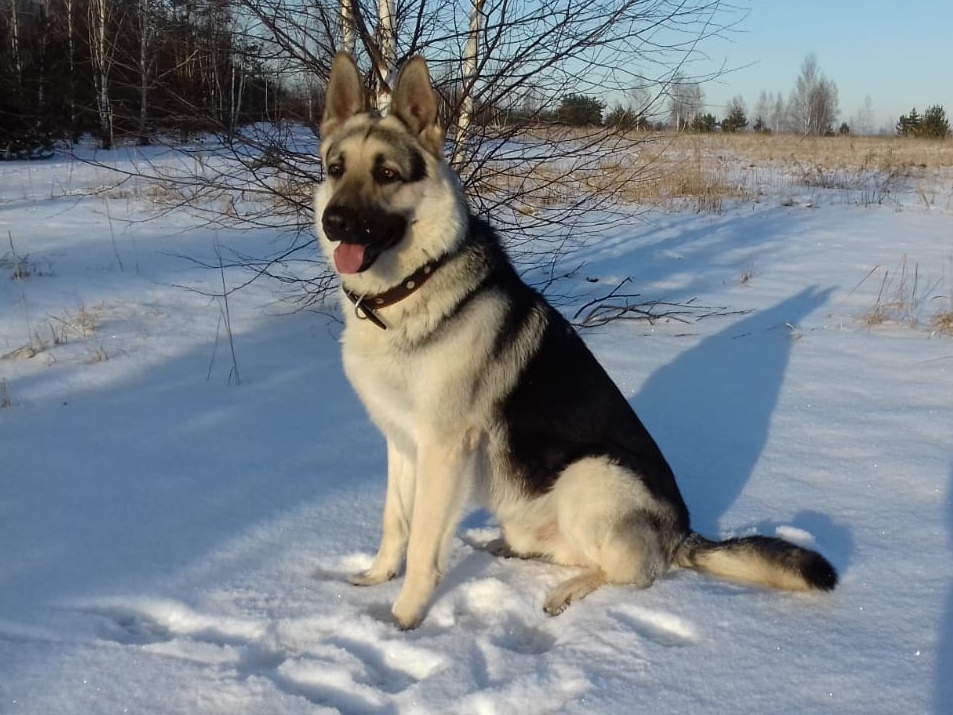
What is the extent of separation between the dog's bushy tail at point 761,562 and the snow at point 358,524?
0.22 feet

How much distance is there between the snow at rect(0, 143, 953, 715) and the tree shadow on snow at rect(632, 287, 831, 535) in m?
0.02

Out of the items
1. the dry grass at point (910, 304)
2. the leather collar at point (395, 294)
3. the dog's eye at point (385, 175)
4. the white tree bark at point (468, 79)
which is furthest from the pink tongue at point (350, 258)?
the dry grass at point (910, 304)

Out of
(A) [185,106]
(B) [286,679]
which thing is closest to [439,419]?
(B) [286,679]

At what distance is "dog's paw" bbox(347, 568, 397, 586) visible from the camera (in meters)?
2.69

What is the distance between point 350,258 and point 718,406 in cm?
290

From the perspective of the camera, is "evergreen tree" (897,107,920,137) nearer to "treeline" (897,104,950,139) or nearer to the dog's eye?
"treeline" (897,104,950,139)

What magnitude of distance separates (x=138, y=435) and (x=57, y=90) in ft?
56.3

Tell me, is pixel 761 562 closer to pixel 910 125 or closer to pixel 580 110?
pixel 580 110

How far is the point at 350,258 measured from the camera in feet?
8.18

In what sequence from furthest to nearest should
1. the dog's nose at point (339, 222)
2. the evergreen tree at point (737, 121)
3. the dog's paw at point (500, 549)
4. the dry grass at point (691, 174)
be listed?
the evergreen tree at point (737, 121) → the dry grass at point (691, 174) → the dog's paw at point (500, 549) → the dog's nose at point (339, 222)

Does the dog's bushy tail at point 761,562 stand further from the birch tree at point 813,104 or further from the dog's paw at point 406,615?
the birch tree at point 813,104

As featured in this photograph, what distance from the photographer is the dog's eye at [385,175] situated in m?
2.58

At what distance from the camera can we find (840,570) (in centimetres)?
269

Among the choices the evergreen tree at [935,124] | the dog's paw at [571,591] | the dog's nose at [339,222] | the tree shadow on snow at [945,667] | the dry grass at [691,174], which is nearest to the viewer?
the tree shadow on snow at [945,667]
